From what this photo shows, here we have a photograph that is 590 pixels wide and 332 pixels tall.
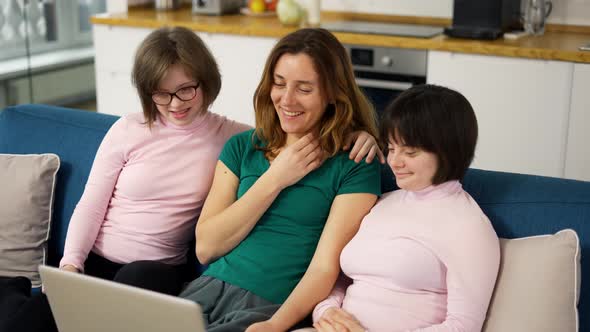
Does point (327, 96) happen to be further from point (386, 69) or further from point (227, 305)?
point (386, 69)

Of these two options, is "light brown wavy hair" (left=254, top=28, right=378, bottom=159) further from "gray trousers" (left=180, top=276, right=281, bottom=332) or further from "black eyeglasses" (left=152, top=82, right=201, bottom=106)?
"gray trousers" (left=180, top=276, right=281, bottom=332)

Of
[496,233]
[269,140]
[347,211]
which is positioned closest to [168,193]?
[269,140]

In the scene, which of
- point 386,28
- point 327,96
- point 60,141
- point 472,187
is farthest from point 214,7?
point 472,187

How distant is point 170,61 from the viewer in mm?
2127

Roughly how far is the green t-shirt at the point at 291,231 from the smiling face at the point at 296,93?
0.41 feet

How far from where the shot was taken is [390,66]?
3609 mm

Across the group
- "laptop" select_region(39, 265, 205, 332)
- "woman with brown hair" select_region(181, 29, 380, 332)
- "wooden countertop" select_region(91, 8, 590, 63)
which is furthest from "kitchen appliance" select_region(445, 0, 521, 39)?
"laptop" select_region(39, 265, 205, 332)

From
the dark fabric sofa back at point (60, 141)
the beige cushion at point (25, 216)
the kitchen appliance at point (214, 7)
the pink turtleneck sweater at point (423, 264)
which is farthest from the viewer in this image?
the kitchen appliance at point (214, 7)

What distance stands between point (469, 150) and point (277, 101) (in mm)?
478

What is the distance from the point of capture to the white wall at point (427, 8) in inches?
149

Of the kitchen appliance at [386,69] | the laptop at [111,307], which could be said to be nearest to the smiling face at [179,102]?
the laptop at [111,307]

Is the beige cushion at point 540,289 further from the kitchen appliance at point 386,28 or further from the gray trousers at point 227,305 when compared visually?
the kitchen appliance at point 386,28

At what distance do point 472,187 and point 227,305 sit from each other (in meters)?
0.66

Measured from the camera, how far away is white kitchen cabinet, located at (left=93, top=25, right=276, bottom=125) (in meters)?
3.89
